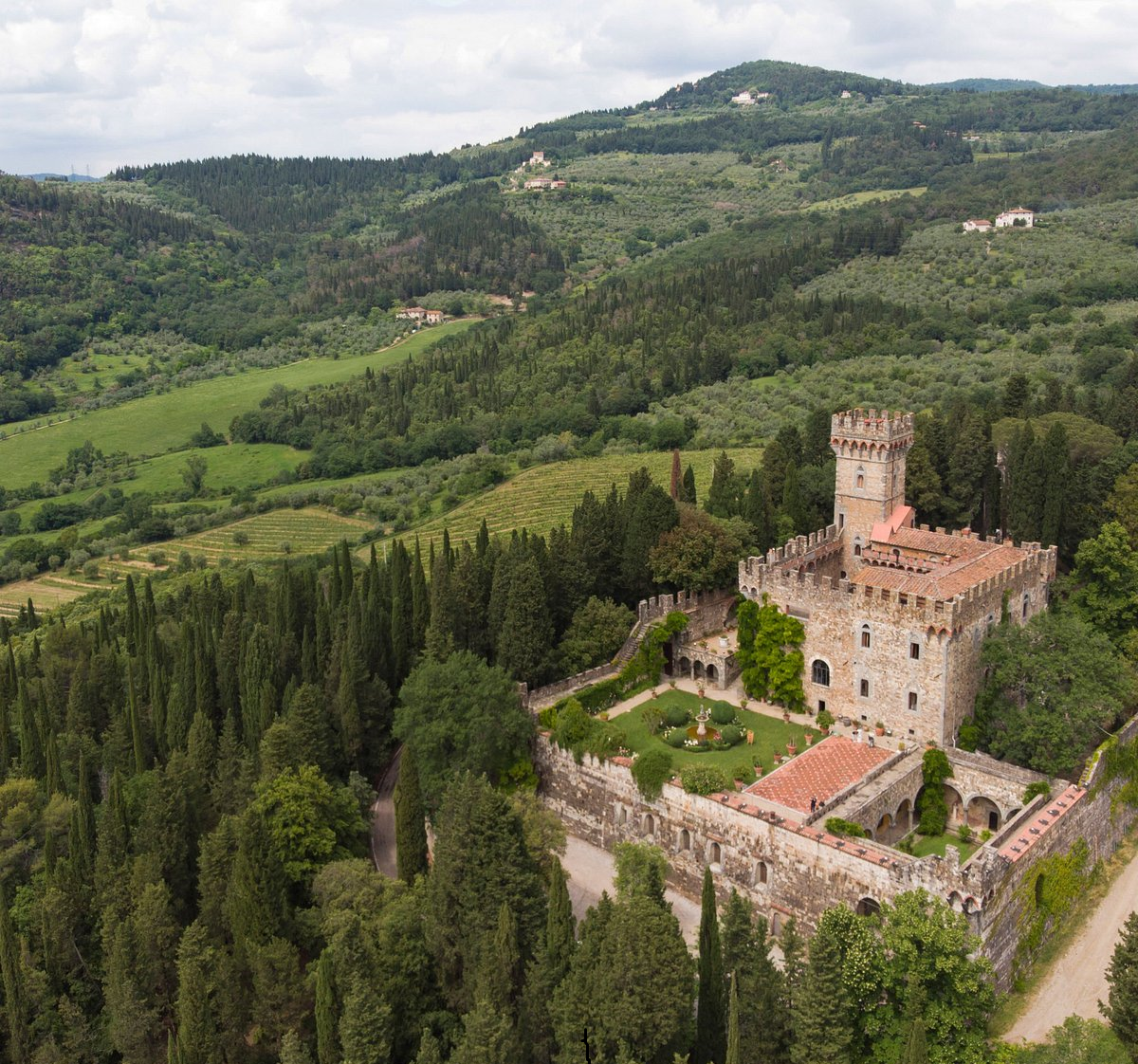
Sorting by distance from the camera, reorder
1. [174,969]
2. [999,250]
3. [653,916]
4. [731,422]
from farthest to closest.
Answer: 1. [999,250]
2. [731,422]
3. [174,969]
4. [653,916]

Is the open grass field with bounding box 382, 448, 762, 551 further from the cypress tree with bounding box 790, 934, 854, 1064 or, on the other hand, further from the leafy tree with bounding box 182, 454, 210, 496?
the cypress tree with bounding box 790, 934, 854, 1064

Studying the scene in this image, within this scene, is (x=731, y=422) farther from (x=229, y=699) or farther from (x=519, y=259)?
(x=519, y=259)

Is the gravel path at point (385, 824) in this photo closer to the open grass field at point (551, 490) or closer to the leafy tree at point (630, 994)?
the leafy tree at point (630, 994)

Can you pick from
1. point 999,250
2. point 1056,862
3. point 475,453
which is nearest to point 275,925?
point 1056,862

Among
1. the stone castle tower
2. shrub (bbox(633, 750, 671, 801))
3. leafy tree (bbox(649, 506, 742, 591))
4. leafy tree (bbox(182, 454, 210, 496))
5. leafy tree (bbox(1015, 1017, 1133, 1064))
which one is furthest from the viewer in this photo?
leafy tree (bbox(182, 454, 210, 496))

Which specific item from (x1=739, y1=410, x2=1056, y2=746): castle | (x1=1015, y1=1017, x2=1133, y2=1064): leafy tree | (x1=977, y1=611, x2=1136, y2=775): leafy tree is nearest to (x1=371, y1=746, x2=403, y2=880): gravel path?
(x1=739, y1=410, x2=1056, y2=746): castle

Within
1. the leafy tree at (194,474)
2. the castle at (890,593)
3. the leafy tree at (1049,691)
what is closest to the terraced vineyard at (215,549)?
the leafy tree at (194,474)

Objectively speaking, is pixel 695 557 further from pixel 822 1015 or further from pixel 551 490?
pixel 551 490

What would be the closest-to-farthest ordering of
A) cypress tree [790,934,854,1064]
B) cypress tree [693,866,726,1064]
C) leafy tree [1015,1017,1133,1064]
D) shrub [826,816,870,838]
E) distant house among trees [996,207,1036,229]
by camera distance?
leafy tree [1015,1017,1133,1064] → cypress tree [790,934,854,1064] → cypress tree [693,866,726,1064] → shrub [826,816,870,838] → distant house among trees [996,207,1036,229]
